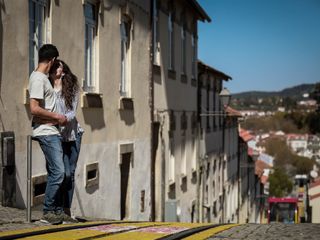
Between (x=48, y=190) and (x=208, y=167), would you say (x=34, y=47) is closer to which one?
(x=48, y=190)

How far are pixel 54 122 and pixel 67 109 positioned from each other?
34cm

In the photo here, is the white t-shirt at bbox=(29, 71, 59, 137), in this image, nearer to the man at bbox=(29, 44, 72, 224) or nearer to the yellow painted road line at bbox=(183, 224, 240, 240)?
the man at bbox=(29, 44, 72, 224)

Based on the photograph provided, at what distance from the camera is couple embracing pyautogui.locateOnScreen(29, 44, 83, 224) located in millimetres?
6875

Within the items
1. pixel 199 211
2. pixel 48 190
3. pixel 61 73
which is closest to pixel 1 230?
pixel 48 190

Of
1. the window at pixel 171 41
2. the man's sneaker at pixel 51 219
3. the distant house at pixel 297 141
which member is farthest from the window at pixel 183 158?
the distant house at pixel 297 141

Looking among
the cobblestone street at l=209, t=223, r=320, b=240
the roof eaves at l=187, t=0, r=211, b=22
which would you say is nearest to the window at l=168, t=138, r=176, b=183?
the roof eaves at l=187, t=0, r=211, b=22

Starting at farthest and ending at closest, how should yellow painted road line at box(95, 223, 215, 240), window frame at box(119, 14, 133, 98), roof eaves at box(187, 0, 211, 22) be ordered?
1. roof eaves at box(187, 0, 211, 22)
2. window frame at box(119, 14, 133, 98)
3. yellow painted road line at box(95, 223, 215, 240)

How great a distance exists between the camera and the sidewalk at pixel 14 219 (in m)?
6.68

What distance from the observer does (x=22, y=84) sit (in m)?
8.61

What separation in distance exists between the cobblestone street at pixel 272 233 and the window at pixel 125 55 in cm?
659

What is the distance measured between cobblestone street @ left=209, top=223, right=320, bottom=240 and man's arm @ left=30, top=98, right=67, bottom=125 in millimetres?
2196

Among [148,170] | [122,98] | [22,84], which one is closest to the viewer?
[22,84]

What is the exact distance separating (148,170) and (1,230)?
33.7 feet

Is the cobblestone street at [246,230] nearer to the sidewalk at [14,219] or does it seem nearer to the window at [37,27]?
the sidewalk at [14,219]
